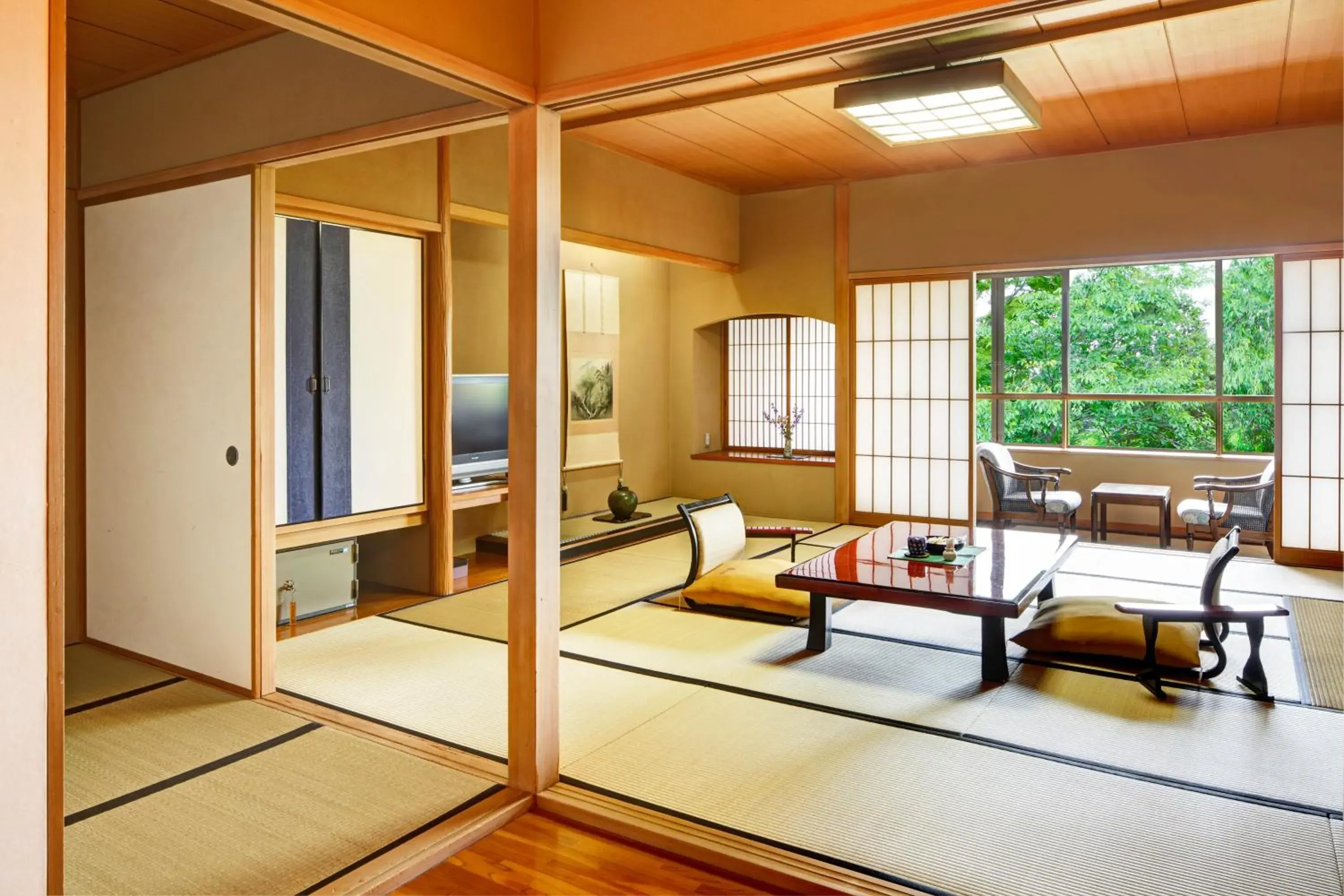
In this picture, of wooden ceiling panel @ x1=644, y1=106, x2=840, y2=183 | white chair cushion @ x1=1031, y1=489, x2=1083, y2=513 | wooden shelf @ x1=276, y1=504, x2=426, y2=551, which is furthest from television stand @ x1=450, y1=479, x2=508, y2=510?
white chair cushion @ x1=1031, y1=489, x2=1083, y2=513

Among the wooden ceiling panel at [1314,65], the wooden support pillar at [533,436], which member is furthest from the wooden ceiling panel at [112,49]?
the wooden ceiling panel at [1314,65]

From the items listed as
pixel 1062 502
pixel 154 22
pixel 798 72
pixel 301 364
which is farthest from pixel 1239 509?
pixel 154 22

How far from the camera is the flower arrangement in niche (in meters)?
8.18

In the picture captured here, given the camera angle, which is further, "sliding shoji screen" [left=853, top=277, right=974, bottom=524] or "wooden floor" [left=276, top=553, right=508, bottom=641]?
"sliding shoji screen" [left=853, top=277, right=974, bottom=524]

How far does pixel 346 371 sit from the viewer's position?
4609mm

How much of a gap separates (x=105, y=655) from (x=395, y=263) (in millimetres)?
2297

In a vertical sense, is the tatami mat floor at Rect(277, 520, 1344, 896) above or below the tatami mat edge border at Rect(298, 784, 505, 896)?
above

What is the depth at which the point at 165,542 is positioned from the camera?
377 cm

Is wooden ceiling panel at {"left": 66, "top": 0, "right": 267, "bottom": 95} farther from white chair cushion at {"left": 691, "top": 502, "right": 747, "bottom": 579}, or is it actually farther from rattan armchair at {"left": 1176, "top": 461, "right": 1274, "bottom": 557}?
rattan armchair at {"left": 1176, "top": 461, "right": 1274, "bottom": 557}

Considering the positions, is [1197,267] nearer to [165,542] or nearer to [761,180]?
[761,180]

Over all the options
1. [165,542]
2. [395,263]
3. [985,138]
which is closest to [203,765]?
[165,542]

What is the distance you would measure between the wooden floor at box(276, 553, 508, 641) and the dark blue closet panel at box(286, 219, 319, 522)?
546 millimetres

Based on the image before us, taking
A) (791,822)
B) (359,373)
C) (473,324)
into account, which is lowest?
(791,822)

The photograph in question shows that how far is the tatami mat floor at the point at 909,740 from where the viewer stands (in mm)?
2332
